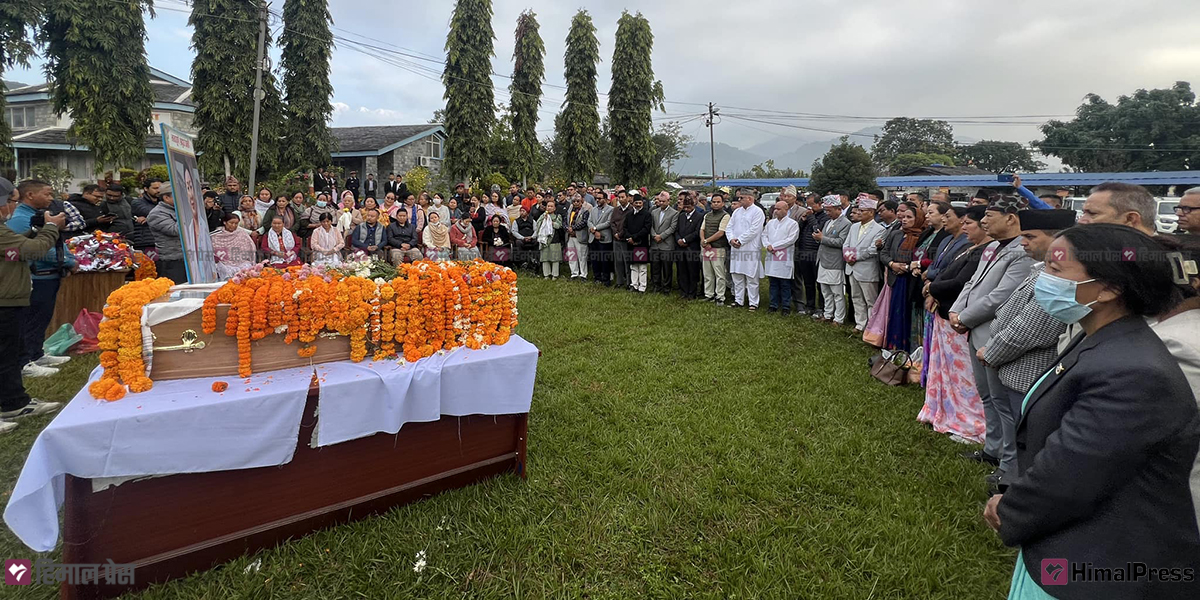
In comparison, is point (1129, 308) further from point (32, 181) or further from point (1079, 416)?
point (32, 181)

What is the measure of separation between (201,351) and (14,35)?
71.9 ft

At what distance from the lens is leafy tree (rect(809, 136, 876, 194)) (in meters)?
30.5

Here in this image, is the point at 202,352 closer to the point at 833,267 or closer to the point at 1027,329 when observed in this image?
the point at 1027,329

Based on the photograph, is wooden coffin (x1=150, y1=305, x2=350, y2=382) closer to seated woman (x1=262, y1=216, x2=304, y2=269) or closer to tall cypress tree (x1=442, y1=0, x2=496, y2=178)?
seated woman (x1=262, y1=216, x2=304, y2=269)

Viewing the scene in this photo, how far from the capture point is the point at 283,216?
947cm

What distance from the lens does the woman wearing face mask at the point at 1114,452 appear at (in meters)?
1.45

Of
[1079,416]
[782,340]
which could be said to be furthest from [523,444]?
[782,340]

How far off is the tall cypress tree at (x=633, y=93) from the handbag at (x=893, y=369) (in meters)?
23.0

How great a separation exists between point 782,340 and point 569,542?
191 inches

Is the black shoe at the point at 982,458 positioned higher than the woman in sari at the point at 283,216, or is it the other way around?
the woman in sari at the point at 283,216

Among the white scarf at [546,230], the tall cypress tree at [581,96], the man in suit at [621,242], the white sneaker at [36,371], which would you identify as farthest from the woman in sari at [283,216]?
the tall cypress tree at [581,96]

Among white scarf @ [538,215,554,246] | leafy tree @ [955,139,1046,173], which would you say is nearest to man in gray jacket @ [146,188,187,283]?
white scarf @ [538,215,554,246]

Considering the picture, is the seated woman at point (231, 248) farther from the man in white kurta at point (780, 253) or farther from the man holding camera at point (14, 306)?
the man in white kurta at point (780, 253)

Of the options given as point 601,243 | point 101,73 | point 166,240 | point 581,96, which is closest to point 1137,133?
point 581,96
